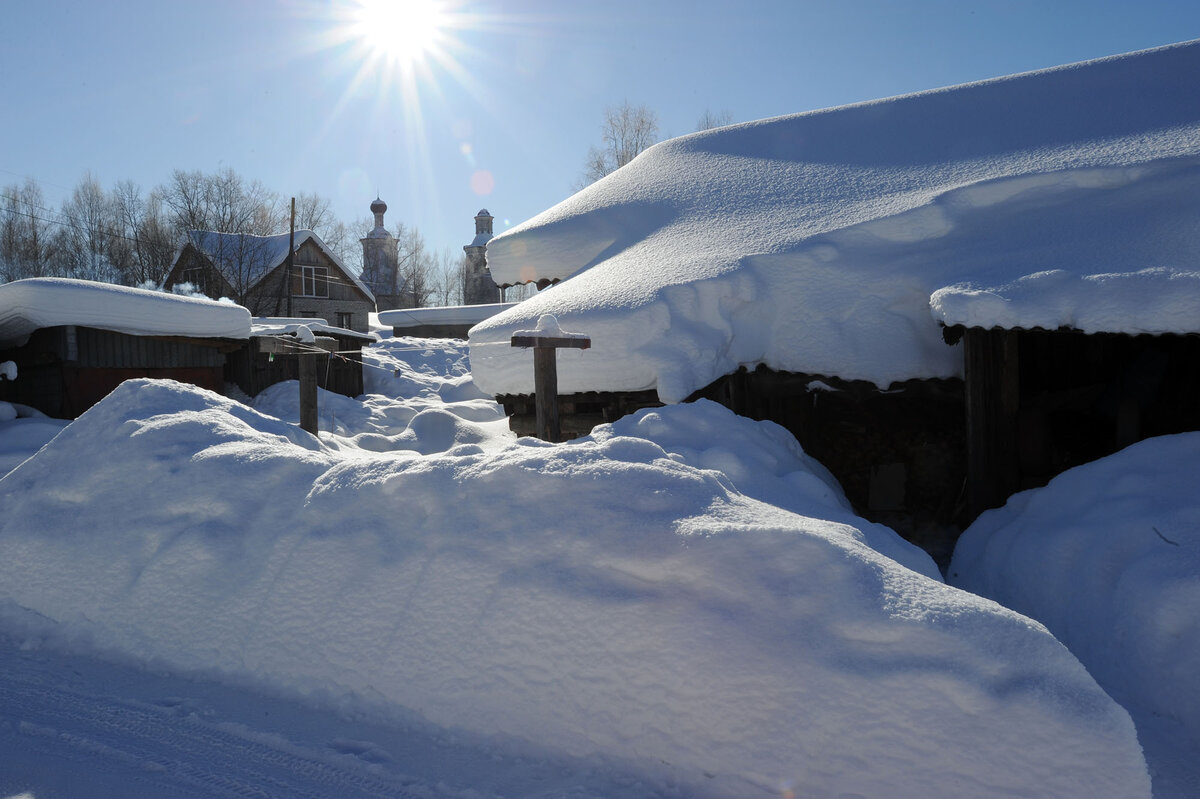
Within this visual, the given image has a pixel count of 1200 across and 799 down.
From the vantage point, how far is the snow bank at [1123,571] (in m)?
3.56

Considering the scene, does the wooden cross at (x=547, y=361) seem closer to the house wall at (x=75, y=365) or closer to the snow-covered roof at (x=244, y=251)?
the house wall at (x=75, y=365)

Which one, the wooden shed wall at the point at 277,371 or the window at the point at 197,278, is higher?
the window at the point at 197,278

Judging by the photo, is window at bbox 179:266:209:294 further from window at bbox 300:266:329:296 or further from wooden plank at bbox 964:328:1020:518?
wooden plank at bbox 964:328:1020:518

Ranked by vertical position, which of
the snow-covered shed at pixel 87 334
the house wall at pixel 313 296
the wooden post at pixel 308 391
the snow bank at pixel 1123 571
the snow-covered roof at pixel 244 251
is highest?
the snow-covered roof at pixel 244 251

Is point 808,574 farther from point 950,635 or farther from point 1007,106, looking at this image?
point 1007,106

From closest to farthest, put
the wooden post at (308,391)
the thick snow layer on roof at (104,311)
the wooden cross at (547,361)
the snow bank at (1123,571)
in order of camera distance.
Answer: the snow bank at (1123,571)
the wooden cross at (547,361)
the wooden post at (308,391)
the thick snow layer on roof at (104,311)

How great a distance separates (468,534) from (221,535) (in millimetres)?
1367

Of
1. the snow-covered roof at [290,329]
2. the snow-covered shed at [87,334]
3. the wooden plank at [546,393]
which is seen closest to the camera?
the wooden plank at [546,393]

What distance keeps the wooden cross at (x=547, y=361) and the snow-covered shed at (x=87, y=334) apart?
9.98 metres

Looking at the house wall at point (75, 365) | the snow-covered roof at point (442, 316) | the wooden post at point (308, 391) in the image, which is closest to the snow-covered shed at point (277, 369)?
the house wall at point (75, 365)

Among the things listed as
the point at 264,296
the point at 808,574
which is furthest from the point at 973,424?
the point at 264,296

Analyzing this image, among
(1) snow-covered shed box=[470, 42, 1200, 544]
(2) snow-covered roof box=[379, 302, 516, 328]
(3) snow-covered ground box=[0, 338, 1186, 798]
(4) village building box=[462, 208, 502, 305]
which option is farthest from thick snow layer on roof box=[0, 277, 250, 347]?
(4) village building box=[462, 208, 502, 305]

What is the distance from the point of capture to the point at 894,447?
8.28 m

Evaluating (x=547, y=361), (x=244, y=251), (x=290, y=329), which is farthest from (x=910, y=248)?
(x=244, y=251)
